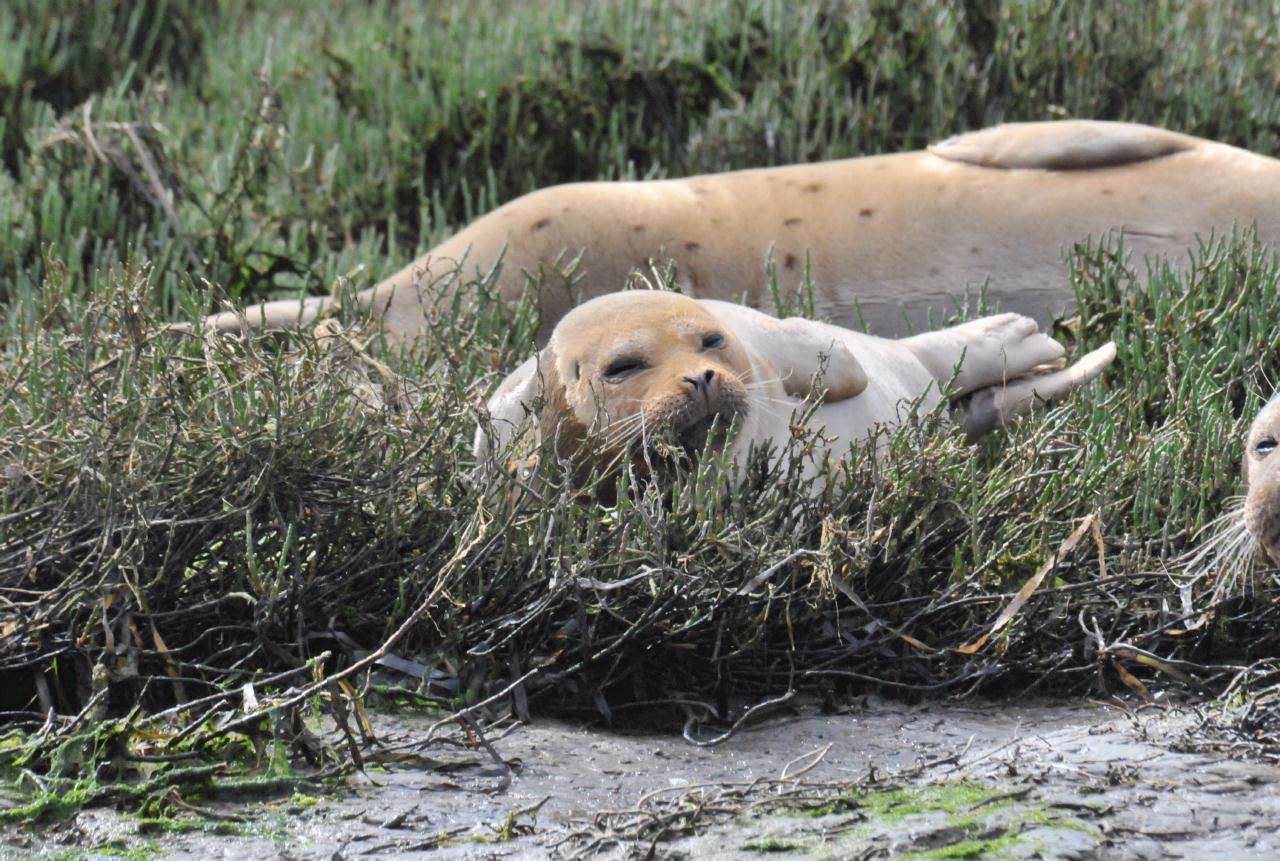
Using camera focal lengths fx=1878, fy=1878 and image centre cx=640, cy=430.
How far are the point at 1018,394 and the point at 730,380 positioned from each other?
1.18 metres

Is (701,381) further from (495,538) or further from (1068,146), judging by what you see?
(1068,146)

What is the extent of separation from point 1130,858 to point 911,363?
8.12ft

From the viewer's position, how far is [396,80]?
329 inches

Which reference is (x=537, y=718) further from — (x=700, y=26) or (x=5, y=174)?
(x=700, y=26)

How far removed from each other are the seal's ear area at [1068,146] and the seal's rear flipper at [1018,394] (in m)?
1.87

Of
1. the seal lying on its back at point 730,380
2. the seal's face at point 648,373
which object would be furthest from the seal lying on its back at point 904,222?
the seal's face at point 648,373

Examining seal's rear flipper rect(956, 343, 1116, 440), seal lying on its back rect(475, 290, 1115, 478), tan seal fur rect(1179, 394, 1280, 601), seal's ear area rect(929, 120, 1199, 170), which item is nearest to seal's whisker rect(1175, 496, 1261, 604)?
tan seal fur rect(1179, 394, 1280, 601)

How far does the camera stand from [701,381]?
154 inches

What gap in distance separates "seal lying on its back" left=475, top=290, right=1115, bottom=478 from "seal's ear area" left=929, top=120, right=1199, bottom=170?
1794mm

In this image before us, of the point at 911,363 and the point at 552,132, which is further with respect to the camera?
the point at 552,132

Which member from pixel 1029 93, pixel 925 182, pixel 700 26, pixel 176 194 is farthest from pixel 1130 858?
pixel 700 26

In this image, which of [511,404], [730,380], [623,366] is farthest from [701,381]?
[511,404]

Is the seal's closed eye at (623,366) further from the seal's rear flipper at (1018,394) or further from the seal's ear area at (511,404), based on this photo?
the seal's rear flipper at (1018,394)

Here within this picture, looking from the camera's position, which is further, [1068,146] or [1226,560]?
[1068,146]
